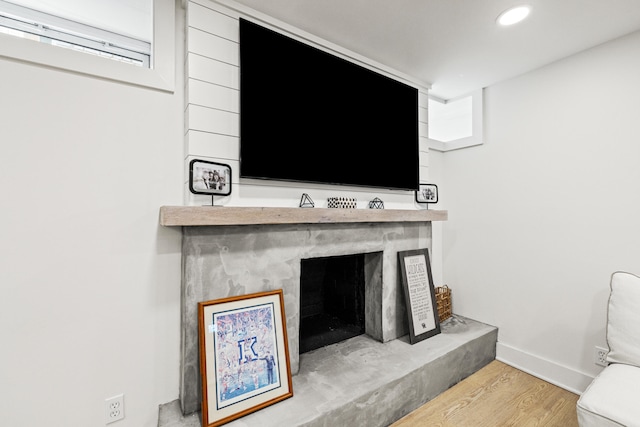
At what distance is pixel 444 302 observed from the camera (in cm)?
282

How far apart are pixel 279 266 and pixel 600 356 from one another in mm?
2319

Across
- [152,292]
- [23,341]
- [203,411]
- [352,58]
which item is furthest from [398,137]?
[23,341]

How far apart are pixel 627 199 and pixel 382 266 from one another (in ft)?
5.54

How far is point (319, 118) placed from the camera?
6.62 feet

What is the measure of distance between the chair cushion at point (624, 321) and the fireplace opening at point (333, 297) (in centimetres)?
154

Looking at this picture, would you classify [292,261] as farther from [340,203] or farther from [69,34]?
[69,34]

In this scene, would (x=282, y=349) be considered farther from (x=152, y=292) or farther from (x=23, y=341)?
(x=23, y=341)

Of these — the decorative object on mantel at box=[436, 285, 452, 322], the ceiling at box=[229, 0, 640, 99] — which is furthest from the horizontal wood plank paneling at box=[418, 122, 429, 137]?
the decorative object on mantel at box=[436, 285, 452, 322]

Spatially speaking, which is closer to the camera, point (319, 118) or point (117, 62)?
point (117, 62)

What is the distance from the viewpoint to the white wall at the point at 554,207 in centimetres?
199

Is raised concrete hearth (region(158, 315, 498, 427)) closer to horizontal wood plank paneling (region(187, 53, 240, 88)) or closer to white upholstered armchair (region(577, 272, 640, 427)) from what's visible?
white upholstered armchair (region(577, 272, 640, 427))

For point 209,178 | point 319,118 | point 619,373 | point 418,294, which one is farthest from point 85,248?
point 619,373

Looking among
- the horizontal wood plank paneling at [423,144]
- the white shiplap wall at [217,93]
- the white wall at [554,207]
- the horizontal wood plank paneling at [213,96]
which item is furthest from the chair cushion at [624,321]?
the horizontal wood plank paneling at [213,96]

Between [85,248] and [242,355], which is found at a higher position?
[85,248]
